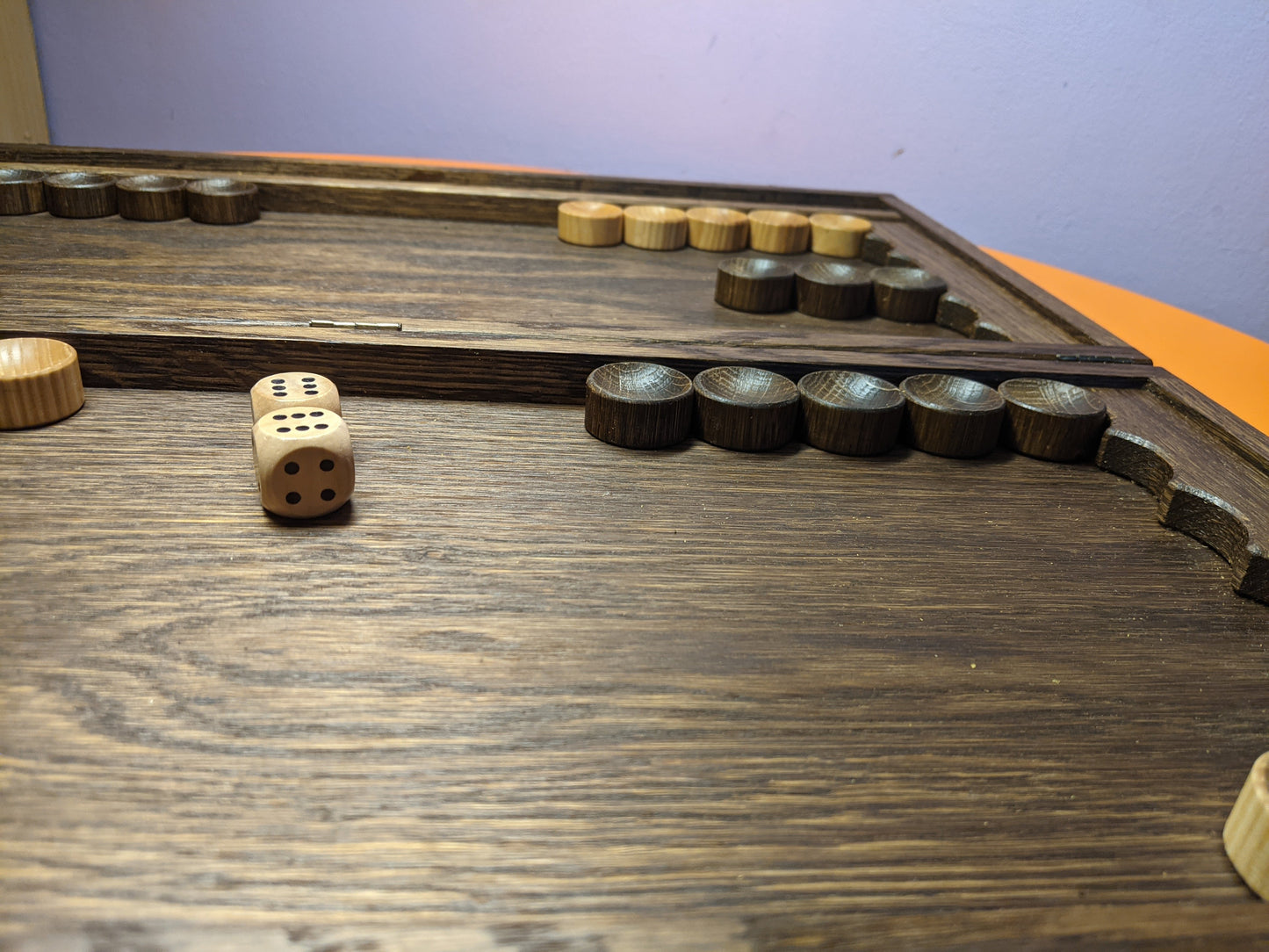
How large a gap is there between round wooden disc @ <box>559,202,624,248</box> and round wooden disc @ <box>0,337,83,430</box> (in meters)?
0.97

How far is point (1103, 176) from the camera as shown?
3242 millimetres

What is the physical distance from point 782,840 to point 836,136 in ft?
10.7

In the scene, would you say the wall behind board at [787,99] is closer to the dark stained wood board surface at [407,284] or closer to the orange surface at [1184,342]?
the orange surface at [1184,342]

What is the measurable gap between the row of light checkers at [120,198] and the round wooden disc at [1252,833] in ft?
5.56

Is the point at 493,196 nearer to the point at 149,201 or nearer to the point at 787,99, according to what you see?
the point at 149,201

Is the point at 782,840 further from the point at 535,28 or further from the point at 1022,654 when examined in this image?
the point at 535,28

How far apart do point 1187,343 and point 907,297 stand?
0.56 m

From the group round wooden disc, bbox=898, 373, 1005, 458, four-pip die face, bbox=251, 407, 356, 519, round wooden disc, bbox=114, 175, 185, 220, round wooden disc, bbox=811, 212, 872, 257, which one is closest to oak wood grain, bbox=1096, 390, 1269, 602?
round wooden disc, bbox=898, 373, 1005, 458

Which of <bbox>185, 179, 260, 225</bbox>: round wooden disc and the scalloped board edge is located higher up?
<bbox>185, 179, 260, 225</bbox>: round wooden disc

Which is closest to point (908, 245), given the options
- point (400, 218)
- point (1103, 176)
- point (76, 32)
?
point (400, 218)

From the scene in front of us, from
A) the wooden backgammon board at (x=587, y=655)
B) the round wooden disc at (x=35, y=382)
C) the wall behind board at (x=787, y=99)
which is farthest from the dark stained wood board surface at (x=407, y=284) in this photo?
the wall behind board at (x=787, y=99)

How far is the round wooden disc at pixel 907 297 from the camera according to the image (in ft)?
5.04

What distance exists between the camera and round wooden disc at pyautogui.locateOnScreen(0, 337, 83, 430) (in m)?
0.98

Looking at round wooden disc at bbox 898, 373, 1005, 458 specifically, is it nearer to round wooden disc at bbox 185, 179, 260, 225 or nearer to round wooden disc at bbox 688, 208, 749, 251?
round wooden disc at bbox 688, 208, 749, 251
